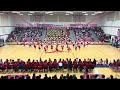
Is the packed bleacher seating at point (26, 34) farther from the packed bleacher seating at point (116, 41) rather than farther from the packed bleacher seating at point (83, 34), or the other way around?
the packed bleacher seating at point (116, 41)

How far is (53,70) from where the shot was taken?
14.1m

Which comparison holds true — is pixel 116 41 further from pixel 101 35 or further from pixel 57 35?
pixel 57 35

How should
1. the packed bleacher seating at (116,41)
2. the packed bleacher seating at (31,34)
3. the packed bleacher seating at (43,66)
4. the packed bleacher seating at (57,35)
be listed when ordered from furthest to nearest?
the packed bleacher seating at (57,35) → the packed bleacher seating at (31,34) → the packed bleacher seating at (116,41) → the packed bleacher seating at (43,66)

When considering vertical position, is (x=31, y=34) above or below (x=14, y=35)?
above

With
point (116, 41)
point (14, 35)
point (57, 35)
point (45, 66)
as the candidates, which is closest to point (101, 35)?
point (116, 41)

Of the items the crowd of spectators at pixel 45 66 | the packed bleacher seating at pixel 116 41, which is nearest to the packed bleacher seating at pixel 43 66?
the crowd of spectators at pixel 45 66

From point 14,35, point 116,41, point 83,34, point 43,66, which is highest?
point 43,66

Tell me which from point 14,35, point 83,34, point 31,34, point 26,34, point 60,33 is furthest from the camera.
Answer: point 60,33

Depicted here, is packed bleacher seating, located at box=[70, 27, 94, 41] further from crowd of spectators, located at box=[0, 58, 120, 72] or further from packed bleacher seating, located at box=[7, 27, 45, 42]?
crowd of spectators, located at box=[0, 58, 120, 72]

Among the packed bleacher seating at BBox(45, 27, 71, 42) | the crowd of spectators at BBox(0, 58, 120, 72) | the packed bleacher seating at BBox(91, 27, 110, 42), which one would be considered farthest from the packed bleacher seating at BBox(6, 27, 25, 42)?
the crowd of spectators at BBox(0, 58, 120, 72)

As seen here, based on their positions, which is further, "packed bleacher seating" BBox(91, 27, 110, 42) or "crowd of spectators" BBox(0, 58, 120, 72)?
"packed bleacher seating" BBox(91, 27, 110, 42)

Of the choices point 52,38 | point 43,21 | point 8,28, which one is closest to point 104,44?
point 52,38
